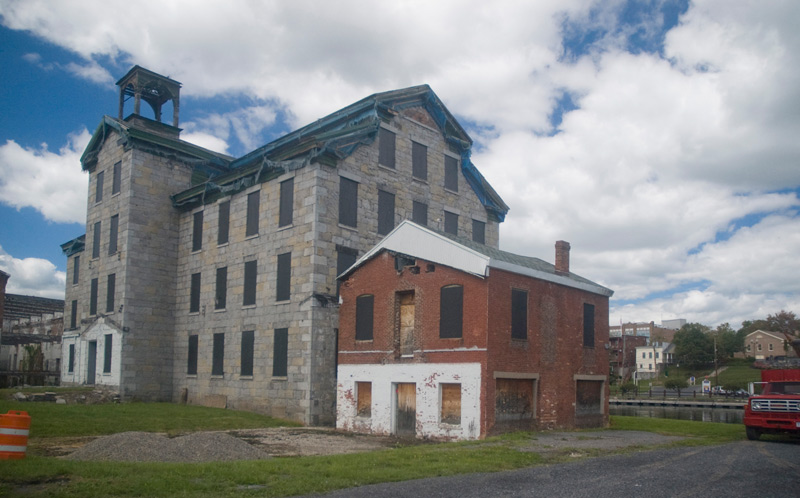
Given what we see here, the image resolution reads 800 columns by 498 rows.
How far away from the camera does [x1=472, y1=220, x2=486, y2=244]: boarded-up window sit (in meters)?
36.1

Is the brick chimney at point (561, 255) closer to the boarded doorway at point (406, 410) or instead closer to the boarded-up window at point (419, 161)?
the boarded doorway at point (406, 410)

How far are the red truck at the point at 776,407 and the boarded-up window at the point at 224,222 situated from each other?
23.7m

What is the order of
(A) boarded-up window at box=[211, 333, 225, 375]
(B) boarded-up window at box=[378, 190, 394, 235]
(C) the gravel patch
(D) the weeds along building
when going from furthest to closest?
(A) boarded-up window at box=[211, 333, 225, 375] < (B) boarded-up window at box=[378, 190, 394, 235] < (D) the weeds along building < (C) the gravel patch

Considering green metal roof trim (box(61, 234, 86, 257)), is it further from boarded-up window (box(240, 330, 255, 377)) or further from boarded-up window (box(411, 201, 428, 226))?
boarded-up window (box(411, 201, 428, 226))

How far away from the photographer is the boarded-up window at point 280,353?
92.6 ft

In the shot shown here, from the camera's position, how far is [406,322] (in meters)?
23.8

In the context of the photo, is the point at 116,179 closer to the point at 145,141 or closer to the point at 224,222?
the point at 145,141

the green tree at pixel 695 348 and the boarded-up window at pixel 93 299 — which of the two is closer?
the boarded-up window at pixel 93 299

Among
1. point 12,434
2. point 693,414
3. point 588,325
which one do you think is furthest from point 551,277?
point 693,414

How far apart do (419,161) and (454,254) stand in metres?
12.2

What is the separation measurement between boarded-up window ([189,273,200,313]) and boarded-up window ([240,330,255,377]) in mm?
4827

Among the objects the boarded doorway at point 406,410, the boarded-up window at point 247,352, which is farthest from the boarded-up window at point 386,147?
the boarded doorway at point 406,410

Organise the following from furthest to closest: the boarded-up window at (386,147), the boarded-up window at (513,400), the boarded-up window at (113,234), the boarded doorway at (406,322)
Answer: the boarded-up window at (113,234) < the boarded-up window at (386,147) < the boarded doorway at (406,322) < the boarded-up window at (513,400)

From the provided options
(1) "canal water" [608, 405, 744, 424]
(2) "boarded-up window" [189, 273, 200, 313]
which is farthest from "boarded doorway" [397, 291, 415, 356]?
(1) "canal water" [608, 405, 744, 424]
